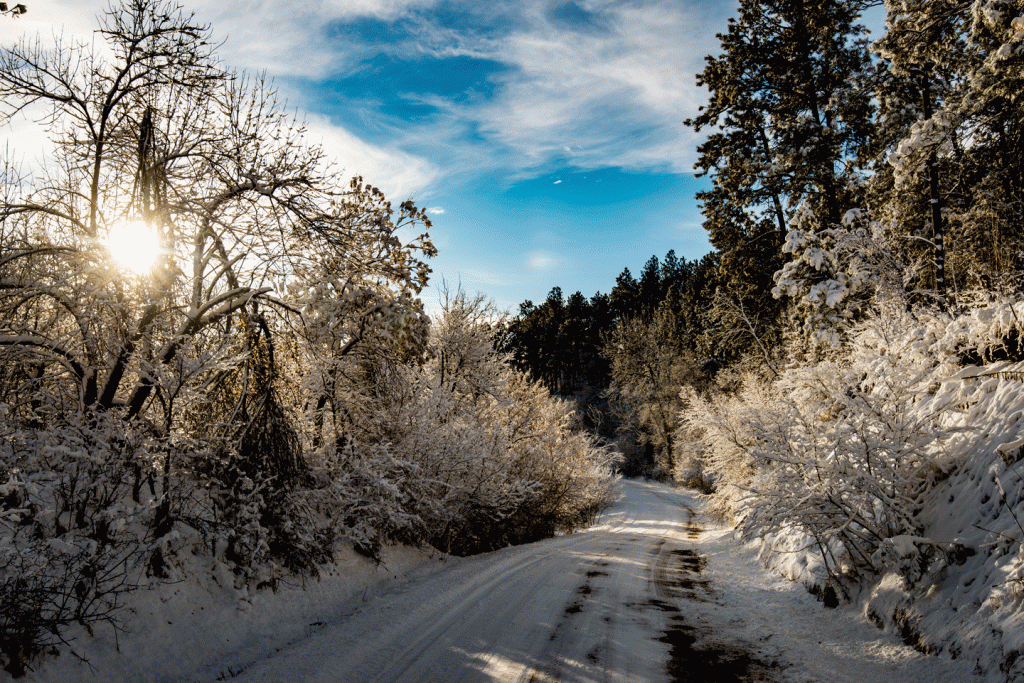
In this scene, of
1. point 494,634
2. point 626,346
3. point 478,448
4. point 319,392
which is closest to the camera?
point 494,634

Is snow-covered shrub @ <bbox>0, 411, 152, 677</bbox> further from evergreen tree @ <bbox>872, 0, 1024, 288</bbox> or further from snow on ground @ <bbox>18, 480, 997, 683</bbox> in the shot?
evergreen tree @ <bbox>872, 0, 1024, 288</bbox>

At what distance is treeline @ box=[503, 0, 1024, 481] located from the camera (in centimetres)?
962

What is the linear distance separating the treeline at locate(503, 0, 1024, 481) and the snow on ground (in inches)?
211

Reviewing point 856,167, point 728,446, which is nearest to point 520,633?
point 728,446

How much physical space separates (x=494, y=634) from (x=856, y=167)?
17.5 m

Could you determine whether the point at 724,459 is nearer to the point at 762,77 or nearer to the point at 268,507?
the point at 762,77

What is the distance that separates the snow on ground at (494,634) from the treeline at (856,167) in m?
5.35

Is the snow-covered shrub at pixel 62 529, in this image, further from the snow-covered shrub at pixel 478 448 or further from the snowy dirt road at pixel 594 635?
the snow-covered shrub at pixel 478 448

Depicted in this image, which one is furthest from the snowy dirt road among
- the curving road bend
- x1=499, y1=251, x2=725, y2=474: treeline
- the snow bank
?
x1=499, y1=251, x2=725, y2=474: treeline

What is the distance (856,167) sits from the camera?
1630 cm

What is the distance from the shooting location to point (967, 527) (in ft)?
17.5

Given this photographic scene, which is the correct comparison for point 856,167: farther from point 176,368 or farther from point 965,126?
point 176,368

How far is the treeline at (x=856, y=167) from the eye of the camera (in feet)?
31.6

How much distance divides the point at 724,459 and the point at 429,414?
1244 cm
